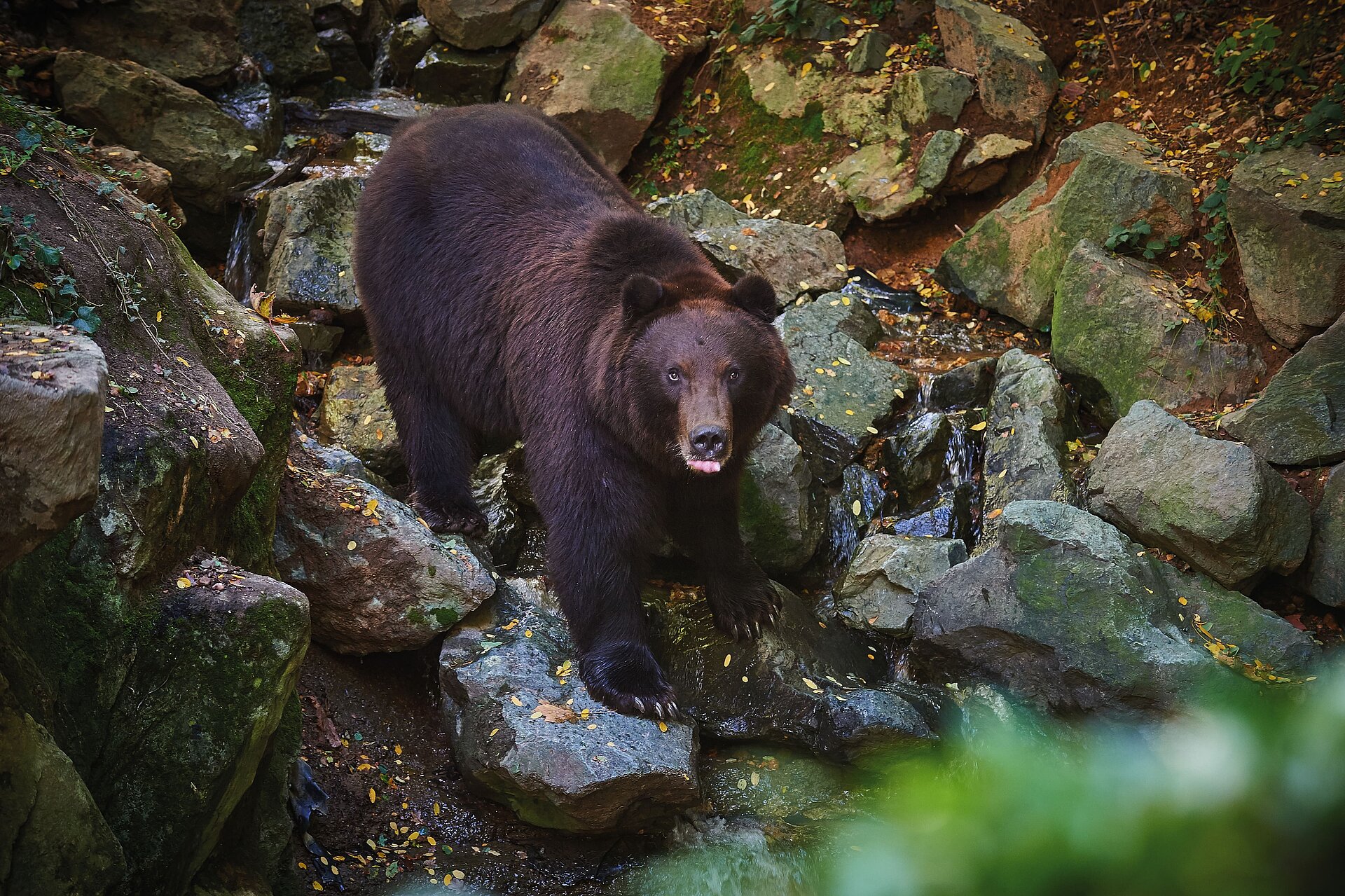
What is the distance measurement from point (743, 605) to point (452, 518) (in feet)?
7.18

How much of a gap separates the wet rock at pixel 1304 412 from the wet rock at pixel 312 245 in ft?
25.5

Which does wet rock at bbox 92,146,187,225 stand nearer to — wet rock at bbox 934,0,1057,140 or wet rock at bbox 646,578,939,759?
wet rock at bbox 646,578,939,759

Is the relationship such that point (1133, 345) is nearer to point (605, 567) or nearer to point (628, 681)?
point (605, 567)

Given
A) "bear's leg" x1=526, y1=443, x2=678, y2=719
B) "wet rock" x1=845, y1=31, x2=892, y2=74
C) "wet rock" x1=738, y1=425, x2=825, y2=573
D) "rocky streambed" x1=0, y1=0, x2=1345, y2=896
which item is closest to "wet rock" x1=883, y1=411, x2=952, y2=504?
"rocky streambed" x1=0, y1=0, x2=1345, y2=896

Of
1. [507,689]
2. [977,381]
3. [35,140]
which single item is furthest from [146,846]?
[977,381]

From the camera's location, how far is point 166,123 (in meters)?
10.9

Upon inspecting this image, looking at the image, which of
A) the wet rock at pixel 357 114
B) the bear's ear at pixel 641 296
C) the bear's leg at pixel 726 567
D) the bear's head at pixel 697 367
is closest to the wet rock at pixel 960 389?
the bear's leg at pixel 726 567

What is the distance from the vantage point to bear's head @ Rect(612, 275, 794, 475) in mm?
5551

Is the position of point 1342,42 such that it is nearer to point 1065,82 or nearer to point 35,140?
point 1065,82

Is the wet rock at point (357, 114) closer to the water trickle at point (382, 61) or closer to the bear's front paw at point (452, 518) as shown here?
the water trickle at point (382, 61)

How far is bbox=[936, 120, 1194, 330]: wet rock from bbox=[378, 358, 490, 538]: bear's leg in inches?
223

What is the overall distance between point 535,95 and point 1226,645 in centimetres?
994

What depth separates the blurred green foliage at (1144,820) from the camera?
0.92m

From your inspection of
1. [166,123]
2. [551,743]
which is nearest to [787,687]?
[551,743]
